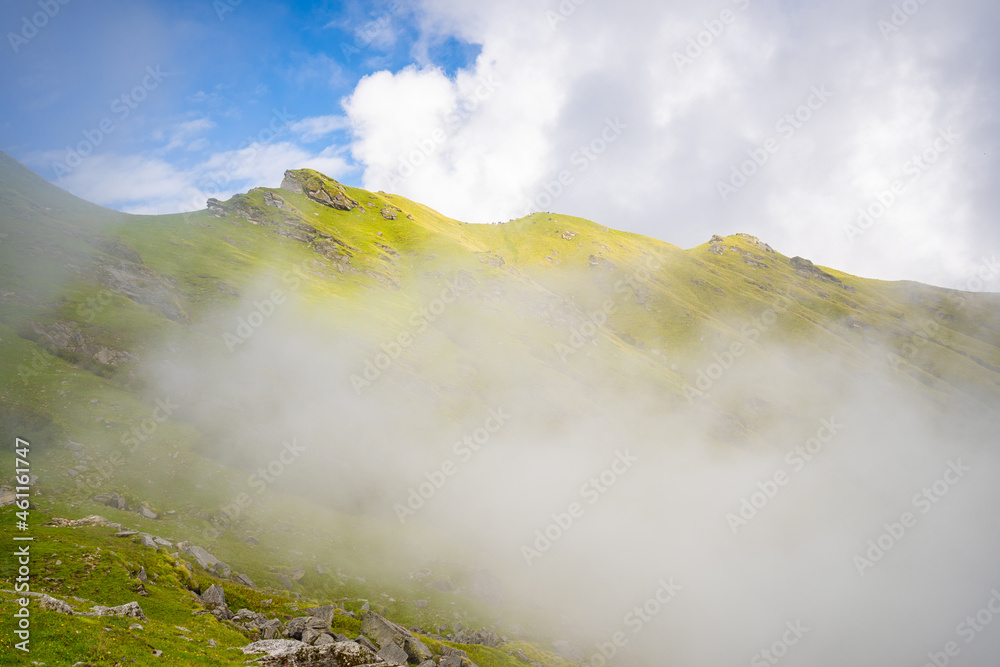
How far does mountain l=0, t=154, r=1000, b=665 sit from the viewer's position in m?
39.4

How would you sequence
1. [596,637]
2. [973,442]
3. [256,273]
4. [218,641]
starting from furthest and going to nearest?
1. [973,442]
2. [256,273]
3. [596,637]
4. [218,641]

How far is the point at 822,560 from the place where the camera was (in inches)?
4414

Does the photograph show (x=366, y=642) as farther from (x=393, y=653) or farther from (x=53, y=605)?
(x=53, y=605)

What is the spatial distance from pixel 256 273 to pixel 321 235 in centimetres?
5820

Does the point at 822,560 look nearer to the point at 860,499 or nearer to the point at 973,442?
the point at 860,499

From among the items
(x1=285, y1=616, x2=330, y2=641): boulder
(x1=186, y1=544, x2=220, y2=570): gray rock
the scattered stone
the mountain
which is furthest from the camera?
the mountain

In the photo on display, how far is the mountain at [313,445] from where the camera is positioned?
3938 centimetres

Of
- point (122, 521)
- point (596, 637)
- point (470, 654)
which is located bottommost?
point (596, 637)

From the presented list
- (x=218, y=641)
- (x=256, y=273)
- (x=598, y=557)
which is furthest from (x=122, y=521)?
(x=256, y=273)

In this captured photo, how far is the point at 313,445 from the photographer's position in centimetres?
7162

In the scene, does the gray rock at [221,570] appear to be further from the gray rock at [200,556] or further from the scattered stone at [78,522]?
the scattered stone at [78,522]

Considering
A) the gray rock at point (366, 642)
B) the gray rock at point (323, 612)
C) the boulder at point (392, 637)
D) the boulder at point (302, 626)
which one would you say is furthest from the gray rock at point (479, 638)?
the boulder at point (302, 626)

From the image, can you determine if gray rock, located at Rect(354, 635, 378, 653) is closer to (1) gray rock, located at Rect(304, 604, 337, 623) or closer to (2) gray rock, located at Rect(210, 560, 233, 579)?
(1) gray rock, located at Rect(304, 604, 337, 623)

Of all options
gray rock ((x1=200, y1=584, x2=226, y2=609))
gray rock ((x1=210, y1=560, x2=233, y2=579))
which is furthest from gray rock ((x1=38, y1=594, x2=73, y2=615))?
gray rock ((x1=210, y1=560, x2=233, y2=579))
